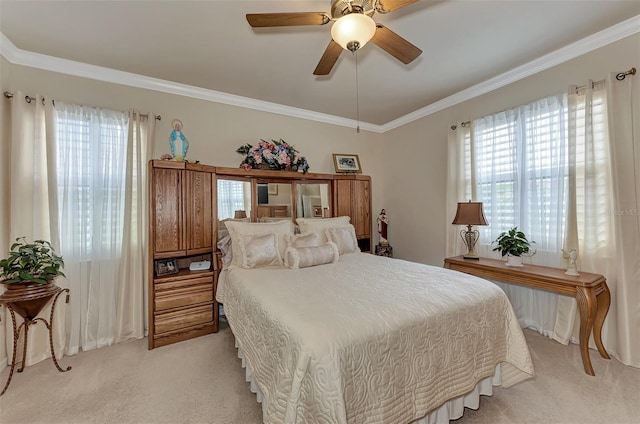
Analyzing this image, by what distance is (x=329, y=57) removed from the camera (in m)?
1.85

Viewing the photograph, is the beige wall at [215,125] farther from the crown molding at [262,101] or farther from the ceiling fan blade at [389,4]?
the ceiling fan blade at [389,4]

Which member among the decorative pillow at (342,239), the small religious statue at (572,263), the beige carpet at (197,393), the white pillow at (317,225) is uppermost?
the white pillow at (317,225)

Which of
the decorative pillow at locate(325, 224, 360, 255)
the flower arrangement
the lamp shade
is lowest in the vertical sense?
the decorative pillow at locate(325, 224, 360, 255)

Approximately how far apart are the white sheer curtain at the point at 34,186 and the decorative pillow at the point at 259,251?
1680 mm

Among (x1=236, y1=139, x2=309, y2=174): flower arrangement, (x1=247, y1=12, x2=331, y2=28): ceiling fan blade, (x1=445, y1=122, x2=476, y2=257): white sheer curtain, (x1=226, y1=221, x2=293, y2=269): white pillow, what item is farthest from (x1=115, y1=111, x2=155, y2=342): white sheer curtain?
(x1=445, y1=122, x2=476, y2=257): white sheer curtain

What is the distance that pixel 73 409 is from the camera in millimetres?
1763

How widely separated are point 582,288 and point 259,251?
2.76 meters

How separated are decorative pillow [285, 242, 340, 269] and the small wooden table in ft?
5.43

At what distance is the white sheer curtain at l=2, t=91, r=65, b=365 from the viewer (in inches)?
88.7

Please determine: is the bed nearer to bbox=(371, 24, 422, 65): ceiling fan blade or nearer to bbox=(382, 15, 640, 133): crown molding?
bbox=(371, 24, 422, 65): ceiling fan blade

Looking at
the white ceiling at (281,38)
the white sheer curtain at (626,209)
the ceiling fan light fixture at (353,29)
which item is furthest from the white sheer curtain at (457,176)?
the ceiling fan light fixture at (353,29)

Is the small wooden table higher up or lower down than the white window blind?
lower down

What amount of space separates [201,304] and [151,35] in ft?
8.28

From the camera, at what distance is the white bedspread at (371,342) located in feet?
3.78
